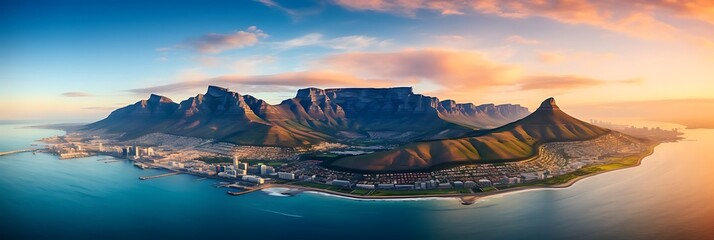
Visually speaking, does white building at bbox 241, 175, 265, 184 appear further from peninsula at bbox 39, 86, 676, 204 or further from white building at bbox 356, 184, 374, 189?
white building at bbox 356, 184, 374, 189

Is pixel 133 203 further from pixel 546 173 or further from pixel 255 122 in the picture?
pixel 255 122

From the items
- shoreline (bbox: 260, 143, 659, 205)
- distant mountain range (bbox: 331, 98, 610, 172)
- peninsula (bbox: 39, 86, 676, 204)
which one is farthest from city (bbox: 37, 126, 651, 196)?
distant mountain range (bbox: 331, 98, 610, 172)

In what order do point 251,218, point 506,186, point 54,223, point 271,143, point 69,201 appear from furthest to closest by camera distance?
point 271,143 < point 506,186 < point 69,201 < point 251,218 < point 54,223

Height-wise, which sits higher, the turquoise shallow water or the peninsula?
the peninsula

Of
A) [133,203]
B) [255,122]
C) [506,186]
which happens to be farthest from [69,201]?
[255,122]

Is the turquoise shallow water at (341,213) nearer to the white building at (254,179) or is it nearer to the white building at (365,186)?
the white building at (254,179)
